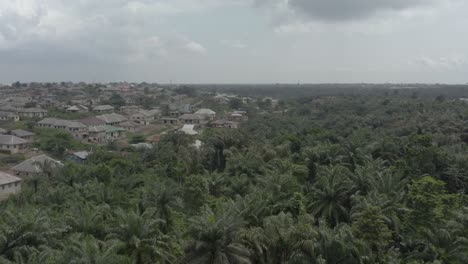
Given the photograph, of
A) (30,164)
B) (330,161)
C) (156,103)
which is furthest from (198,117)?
(330,161)

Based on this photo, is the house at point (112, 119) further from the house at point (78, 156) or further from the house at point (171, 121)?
the house at point (78, 156)

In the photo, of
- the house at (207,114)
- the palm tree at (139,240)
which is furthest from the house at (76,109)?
the palm tree at (139,240)

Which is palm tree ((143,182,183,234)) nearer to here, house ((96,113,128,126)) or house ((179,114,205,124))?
house ((96,113,128,126))

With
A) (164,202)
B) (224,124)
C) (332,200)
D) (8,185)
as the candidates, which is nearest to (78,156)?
(8,185)

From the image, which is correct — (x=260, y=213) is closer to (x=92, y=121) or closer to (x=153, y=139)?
(x=153, y=139)

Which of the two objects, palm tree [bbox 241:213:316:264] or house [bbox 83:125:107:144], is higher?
palm tree [bbox 241:213:316:264]

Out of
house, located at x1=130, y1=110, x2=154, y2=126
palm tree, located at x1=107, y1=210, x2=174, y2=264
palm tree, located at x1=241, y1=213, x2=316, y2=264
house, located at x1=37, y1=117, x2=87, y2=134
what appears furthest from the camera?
house, located at x1=130, y1=110, x2=154, y2=126

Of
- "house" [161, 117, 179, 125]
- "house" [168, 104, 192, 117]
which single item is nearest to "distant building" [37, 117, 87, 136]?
"house" [161, 117, 179, 125]

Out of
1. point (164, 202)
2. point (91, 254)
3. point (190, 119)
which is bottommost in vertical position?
point (190, 119)
